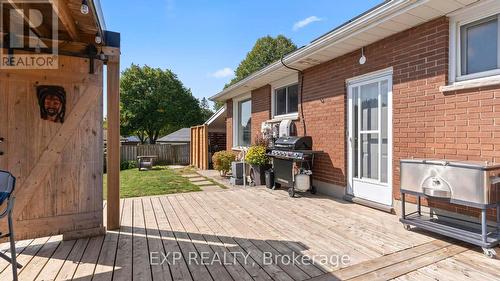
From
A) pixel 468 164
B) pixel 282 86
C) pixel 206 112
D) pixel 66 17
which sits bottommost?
pixel 468 164

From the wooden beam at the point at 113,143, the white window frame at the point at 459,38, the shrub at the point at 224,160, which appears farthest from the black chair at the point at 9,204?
the shrub at the point at 224,160

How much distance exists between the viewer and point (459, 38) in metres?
3.34

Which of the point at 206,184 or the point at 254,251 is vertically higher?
Result: the point at 254,251

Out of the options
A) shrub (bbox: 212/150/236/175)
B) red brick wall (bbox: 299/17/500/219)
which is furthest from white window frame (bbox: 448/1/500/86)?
shrub (bbox: 212/150/236/175)

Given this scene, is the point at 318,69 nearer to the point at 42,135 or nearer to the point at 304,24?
the point at 42,135

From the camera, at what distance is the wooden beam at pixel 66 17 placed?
2.22 metres

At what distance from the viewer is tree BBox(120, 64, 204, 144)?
2548 cm

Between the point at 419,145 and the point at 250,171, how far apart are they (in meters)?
4.64

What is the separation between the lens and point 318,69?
5.70m

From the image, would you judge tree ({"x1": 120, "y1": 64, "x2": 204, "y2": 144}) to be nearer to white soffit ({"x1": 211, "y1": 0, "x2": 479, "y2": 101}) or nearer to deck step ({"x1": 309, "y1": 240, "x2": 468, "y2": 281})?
white soffit ({"x1": 211, "y1": 0, "x2": 479, "y2": 101})

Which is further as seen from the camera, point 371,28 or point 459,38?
point 371,28

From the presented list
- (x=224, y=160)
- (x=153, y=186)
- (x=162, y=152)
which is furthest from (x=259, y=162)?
(x=162, y=152)

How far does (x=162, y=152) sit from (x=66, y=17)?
13.8 m

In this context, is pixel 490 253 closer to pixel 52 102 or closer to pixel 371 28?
pixel 371 28
